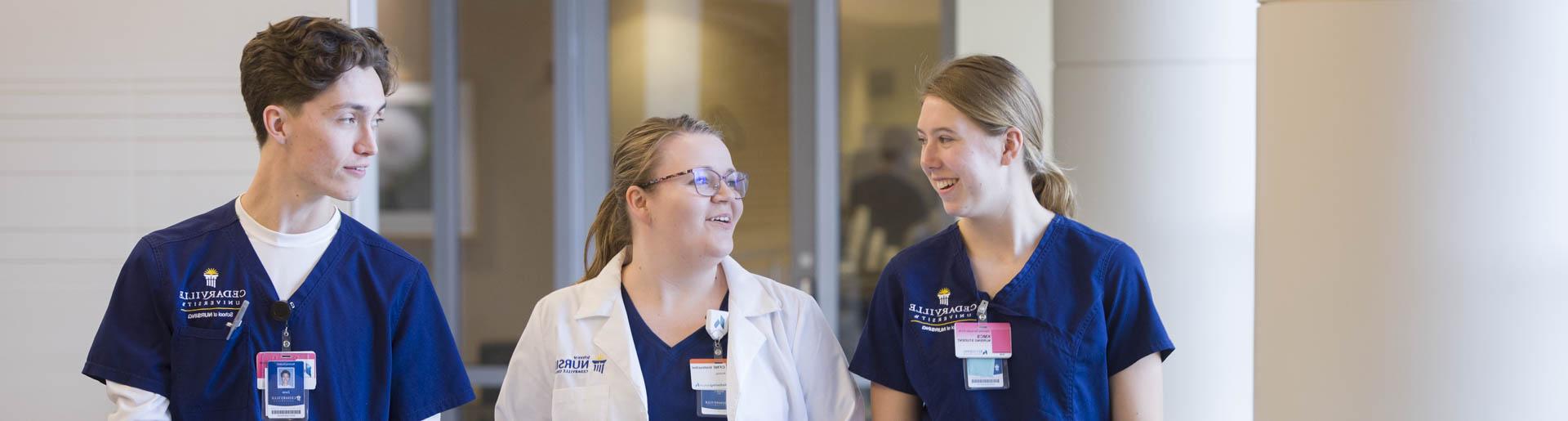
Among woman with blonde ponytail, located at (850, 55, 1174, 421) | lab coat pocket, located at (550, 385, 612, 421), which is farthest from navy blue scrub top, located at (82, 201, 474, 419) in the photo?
woman with blonde ponytail, located at (850, 55, 1174, 421)

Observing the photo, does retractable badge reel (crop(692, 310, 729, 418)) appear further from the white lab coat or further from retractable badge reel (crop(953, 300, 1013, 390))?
retractable badge reel (crop(953, 300, 1013, 390))

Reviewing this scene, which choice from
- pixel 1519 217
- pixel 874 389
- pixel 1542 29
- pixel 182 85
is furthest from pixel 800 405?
pixel 182 85

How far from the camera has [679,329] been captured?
261cm

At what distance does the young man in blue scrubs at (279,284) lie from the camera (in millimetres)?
2166

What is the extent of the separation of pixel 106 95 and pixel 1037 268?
9.03ft

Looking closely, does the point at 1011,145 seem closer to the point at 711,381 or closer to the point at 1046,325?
the point at 1046,325

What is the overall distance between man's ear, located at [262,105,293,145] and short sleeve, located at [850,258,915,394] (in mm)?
1172

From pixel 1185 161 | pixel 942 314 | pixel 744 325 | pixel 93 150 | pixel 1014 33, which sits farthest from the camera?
pixel 1014 33

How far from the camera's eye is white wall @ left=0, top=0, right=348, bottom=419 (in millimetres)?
3533

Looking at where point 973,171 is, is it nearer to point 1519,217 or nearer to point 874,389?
point 874,389

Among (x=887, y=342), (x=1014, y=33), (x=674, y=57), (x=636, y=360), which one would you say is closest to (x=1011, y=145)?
(x=887, y=342)

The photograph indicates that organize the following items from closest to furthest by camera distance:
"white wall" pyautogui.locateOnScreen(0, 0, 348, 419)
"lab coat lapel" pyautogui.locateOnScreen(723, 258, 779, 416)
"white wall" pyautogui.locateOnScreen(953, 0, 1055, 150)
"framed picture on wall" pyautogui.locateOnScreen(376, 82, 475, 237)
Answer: "lab coat lapel" pyautogui.locateOnScreen(723, 258, 779, 416), "white wall" pyautogui.locateOnScreen(0, 0, 348, 419), "white wall" pyautogui.locateOnScreen(953, 0, 1055, 150), "framed picture on wall" pyautogui.locateOnScreen(376, 82, 475, 237)

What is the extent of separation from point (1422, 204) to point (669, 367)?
1.55 meters

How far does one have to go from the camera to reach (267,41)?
85.9 inches
